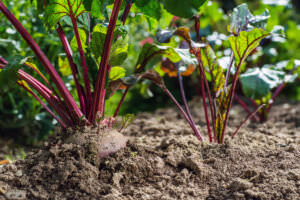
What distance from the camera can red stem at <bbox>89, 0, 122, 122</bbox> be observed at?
1207 millimetres

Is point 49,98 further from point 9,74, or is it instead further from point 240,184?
point 240,184

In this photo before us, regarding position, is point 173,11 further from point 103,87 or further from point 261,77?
point 261,77

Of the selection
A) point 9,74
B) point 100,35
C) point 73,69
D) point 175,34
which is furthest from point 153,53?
point 9,74

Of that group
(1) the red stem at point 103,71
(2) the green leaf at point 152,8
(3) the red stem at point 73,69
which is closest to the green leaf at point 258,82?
(2) the green leaf at point 152,8

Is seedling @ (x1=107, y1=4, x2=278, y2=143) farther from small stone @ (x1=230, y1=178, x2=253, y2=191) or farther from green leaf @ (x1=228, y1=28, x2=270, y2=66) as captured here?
small stone @ (x1=230, y1=178, x2=253, y2=191)

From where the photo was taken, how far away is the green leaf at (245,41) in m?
1.34

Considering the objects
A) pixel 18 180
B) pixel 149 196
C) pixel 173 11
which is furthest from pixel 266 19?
pixel 18 180

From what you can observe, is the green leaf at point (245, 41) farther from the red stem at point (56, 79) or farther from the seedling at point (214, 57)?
the red stem at point (56, 79)

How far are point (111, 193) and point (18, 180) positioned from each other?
0.41 meters

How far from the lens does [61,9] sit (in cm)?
127

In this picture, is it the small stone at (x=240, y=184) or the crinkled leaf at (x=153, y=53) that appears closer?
the small stone at (x=240, y=184)

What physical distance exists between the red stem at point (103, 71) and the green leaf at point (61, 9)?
0.57ft

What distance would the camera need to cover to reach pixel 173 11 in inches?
39.0

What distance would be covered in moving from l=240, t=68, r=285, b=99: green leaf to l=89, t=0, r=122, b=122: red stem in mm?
731
